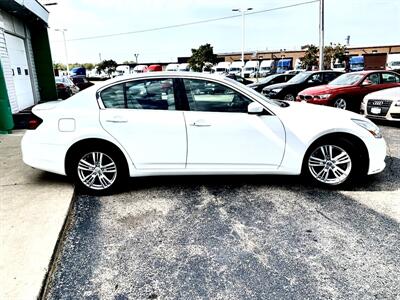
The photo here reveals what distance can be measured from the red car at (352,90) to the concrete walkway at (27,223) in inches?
321

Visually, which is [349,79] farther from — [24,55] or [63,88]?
[63,88]

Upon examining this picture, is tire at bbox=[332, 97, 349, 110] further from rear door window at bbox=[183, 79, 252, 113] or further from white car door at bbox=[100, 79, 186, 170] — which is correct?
white car door at bbox=[100, 79, 186, 170]

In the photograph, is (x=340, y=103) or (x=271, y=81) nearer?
(x=340, y=103)

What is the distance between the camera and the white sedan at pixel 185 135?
4.17 m

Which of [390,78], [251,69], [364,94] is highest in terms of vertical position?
[251,69]

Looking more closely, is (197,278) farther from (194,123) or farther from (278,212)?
(194,123)

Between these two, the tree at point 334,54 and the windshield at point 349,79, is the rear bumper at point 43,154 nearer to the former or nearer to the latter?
the windshield at point 349,79

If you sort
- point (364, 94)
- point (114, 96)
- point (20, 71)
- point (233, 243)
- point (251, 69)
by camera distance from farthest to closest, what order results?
point (251, 69)
point (20, 71)
point (364, 94)
point (114, 96)
point (233, 243)

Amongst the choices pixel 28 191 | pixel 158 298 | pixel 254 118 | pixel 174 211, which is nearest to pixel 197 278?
pixel 158 298

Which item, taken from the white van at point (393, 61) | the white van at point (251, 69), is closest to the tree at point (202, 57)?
the white van at point (251, 69)

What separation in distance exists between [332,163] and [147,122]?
2.40 m

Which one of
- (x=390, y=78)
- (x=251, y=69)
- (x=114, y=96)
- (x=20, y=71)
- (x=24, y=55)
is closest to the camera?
(x=114, y=96)

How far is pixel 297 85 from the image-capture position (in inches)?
527

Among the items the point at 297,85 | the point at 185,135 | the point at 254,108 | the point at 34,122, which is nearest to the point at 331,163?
the point at 254,108
